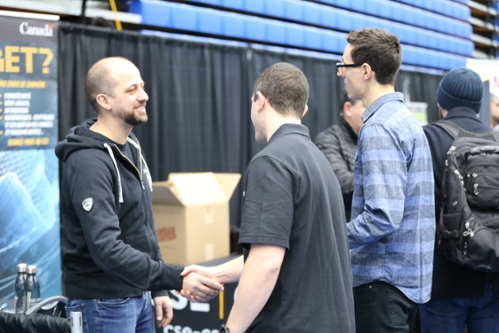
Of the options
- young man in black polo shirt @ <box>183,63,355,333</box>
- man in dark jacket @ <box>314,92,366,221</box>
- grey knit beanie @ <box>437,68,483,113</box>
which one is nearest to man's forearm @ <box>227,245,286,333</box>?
young man in black polo shirt @ <box>183,63,355,333</box>

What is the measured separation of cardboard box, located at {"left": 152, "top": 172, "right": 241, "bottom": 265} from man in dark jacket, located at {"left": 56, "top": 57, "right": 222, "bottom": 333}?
135 cm

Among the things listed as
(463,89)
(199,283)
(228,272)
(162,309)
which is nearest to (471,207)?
(463,89)

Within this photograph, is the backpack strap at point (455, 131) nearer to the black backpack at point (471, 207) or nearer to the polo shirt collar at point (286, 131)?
the black backpack at point (471, 207)

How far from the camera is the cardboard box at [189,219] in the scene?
3.56 meters

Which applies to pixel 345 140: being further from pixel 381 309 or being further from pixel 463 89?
pixel 381 309

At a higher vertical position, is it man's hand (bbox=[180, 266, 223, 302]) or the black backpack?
the black backpack

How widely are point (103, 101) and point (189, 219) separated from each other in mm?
1512

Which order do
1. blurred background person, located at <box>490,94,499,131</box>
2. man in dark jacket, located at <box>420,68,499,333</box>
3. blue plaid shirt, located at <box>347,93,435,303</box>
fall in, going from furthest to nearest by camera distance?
blurred background person, located at <box>490,94,499,131</box> → man in dark jacket, located at <box>420,68,499,333</box> → blue plaid shirt, located at <box>347,93,435,303</box>

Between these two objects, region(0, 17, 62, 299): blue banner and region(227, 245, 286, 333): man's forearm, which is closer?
region(227, 245, 286, 333): man's forearm

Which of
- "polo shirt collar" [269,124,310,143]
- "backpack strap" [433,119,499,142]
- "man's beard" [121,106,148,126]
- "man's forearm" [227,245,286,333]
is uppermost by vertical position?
"man's beard" [121,106,148,126]

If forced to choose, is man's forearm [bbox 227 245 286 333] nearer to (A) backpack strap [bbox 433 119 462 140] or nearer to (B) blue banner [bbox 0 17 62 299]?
(A) backpack strap [bbox 433 119 462 140]

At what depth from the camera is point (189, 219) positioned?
357 cm

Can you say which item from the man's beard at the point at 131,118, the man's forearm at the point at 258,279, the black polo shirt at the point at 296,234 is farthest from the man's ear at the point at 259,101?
the man's beard at the point at 131,118

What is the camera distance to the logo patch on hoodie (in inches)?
74.2
